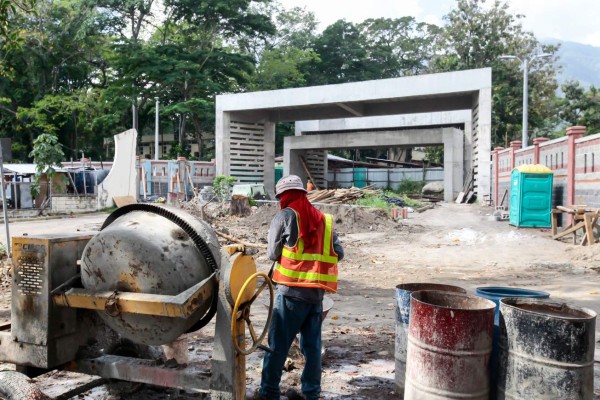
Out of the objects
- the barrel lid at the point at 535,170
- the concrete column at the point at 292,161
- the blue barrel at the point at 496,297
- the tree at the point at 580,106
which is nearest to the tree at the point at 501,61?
the tree at the point at 580,106

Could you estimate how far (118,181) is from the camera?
26.2m

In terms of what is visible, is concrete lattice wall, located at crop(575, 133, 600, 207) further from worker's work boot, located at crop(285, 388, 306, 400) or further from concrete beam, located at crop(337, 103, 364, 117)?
concrete beam, located at crop(337, 103, 364, 117)

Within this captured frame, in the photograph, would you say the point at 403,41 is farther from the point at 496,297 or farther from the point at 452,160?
the point at 496,297

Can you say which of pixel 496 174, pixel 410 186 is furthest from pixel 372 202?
pixel 410 186

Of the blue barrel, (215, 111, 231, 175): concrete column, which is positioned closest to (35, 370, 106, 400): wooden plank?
the blue barrel

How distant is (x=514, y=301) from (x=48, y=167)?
25.4 metres

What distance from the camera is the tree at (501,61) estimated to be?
123 feet

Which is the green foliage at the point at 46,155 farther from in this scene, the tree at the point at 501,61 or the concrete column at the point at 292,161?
the tree at the point at 501,61

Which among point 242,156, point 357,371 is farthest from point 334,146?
point 357,371

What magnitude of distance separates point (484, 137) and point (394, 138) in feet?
21.6

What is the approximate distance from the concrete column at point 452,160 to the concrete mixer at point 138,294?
24.5 m

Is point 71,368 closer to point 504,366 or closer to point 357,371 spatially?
point 357,371

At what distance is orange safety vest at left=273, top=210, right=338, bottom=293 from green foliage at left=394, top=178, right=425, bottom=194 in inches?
1247

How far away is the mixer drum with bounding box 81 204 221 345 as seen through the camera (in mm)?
3451
